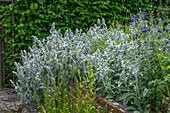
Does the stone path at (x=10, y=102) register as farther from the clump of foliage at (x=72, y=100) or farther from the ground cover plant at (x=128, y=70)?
the clump of foliage at (x=72, y=100)

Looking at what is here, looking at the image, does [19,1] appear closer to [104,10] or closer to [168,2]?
[104,10]

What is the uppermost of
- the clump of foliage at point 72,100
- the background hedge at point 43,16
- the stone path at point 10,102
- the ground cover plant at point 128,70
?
the background hedge at point 43,16

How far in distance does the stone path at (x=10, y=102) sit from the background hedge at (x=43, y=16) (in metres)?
0.55

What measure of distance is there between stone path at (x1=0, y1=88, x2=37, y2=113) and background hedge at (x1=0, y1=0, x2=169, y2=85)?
55 centimetres

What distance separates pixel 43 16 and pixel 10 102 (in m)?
2.00

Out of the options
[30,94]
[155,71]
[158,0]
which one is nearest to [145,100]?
[155,71]

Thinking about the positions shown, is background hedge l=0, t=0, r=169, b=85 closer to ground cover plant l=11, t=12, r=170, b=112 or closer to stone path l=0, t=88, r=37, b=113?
stone path l=0, t=88, r=37, b=113

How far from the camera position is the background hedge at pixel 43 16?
17.1ft

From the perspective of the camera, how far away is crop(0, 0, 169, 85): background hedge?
5213 mm

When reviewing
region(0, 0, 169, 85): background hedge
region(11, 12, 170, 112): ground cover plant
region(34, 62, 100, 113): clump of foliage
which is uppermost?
region(0, 0, 169, 85): background hedge

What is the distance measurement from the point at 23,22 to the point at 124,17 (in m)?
2.60

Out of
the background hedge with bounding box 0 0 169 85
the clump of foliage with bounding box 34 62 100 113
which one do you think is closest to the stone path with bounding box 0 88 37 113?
the background hedge with bounding box 0 0 169 85

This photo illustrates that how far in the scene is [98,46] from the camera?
4.11m

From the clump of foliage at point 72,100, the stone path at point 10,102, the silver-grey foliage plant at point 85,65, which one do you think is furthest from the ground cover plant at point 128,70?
the stone path at point 10,102
